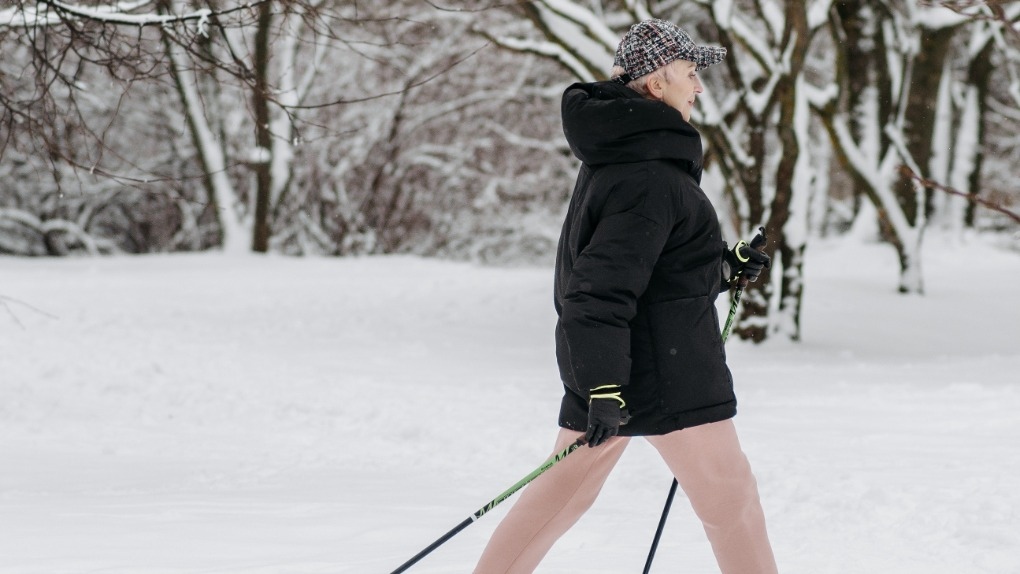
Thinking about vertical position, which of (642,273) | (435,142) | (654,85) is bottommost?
(435,142)

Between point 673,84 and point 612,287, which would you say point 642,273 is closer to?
point 612,287

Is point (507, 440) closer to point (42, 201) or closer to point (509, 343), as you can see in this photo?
point (509, 343)

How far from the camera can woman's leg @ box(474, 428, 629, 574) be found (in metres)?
3.03

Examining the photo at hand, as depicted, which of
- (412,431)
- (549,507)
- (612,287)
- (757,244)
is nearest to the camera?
(612,287)

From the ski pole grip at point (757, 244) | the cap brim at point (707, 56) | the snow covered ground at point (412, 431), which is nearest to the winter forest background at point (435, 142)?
the snow covered ground at point (412, 431)

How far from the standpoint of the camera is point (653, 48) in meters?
2.93

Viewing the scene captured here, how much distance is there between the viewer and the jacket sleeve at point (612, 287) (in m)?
2.75

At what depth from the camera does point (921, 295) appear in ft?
44.2

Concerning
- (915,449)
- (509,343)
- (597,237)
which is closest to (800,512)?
(915,449)

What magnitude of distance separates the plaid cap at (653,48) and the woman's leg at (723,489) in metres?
0.94

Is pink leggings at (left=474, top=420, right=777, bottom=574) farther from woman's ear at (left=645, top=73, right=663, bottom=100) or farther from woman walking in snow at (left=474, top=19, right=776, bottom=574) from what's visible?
woman's ear at (left=645, top=73, right=663, bottom=100)

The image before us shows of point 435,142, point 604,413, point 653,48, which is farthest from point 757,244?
point 435,142

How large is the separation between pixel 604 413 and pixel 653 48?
0.94 meters

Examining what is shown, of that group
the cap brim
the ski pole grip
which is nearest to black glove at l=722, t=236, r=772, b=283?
the ski pole grip
